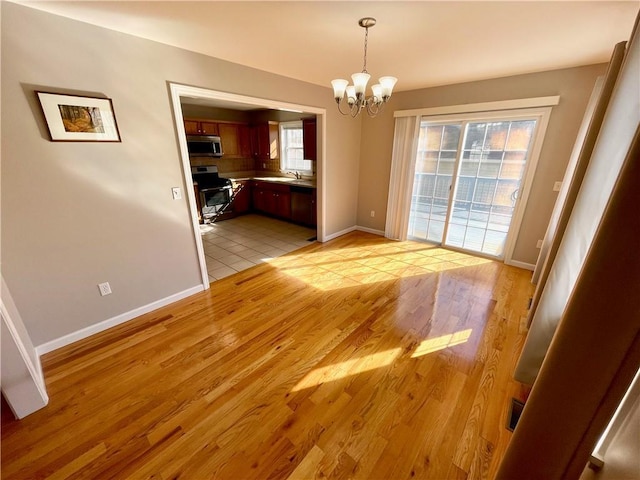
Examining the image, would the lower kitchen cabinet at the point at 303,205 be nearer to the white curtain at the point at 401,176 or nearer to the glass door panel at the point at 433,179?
the white curtain at the point at 401,176

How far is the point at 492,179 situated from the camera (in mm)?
3473

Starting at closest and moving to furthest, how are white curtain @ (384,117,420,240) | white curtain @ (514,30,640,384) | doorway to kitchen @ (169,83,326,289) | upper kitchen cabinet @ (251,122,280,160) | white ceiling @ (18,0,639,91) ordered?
white curtain @ (514,30,640,384), white ceiling @ (18,0,639,91), doorway to kitchen @ (169,83,326,289), white curtain @ (384,117,420,240), upper kitchen cabinet @ (251,122,280,160)

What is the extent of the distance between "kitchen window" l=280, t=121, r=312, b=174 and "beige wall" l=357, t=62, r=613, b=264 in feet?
6.78

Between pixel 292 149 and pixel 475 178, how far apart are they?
4010mm

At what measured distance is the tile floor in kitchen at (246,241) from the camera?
364cm

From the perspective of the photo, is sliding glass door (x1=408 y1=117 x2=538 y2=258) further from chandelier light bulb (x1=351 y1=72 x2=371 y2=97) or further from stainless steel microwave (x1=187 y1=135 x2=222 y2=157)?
stainless steel microwave (x1=187 y1=135 x2=222 y2=157)

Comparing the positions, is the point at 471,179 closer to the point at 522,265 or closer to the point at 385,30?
the point at 522,265

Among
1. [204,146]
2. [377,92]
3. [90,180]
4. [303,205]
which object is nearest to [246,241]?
[303,205]

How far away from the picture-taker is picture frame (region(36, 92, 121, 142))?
1.75m

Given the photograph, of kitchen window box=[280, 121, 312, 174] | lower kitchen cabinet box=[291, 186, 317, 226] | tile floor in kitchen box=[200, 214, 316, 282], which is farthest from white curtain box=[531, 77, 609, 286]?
kitchen window box=[280, 121, 312, 174]

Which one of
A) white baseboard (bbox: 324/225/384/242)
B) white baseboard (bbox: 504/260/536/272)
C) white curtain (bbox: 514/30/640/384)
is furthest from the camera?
white baseboard (bbox: 324/225/384/242)

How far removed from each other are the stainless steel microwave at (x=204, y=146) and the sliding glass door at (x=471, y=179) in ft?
13.7

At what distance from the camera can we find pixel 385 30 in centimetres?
193

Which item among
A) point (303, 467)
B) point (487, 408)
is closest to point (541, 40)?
point (487, 408)
